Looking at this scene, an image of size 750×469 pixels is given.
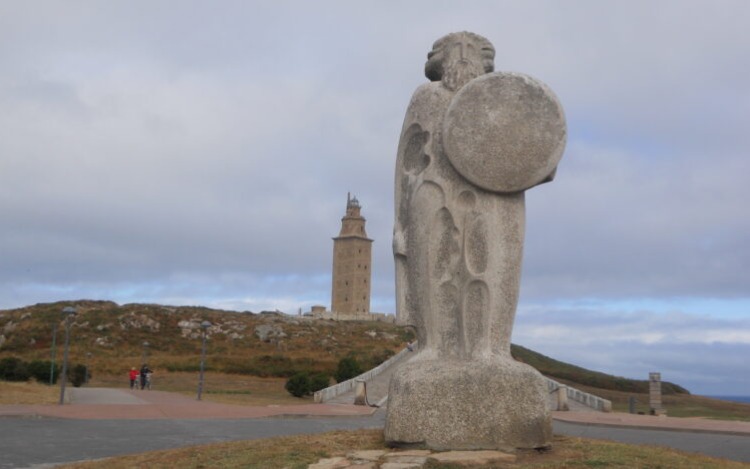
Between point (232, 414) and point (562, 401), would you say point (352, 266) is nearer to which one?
point (562, 401)

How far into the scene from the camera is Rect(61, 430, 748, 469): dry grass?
6887 millimetres

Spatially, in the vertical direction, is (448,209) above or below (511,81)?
below

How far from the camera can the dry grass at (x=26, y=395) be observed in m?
21.7

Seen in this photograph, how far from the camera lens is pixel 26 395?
23.5 m

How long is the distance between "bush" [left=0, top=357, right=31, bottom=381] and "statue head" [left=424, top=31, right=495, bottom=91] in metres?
30.0

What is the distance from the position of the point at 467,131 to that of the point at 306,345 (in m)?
54.1

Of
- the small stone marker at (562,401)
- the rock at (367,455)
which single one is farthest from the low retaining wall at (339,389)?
the rock at (367,455)

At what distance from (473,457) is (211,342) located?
5462 centimetres

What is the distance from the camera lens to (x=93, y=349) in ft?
179

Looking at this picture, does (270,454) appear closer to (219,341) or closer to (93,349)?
(93,349)

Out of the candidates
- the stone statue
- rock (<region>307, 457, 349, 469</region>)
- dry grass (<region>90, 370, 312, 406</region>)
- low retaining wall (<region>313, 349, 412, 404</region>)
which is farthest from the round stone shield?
low retaining wall (<region>313, 349, 412, 404</region>)

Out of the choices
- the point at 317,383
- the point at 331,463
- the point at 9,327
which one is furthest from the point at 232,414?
the point at 9,327

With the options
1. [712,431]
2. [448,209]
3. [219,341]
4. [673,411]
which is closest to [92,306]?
[219,341]

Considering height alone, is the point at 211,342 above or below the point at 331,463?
above
